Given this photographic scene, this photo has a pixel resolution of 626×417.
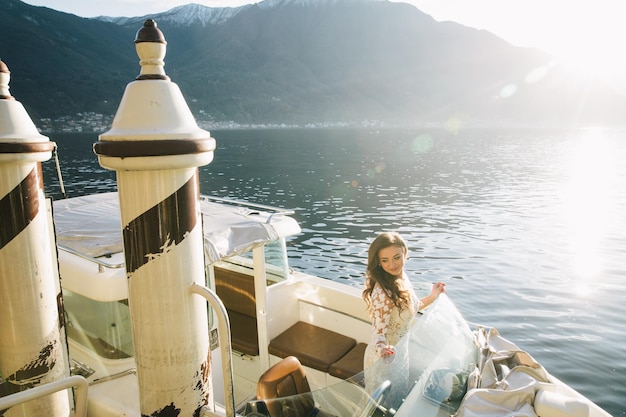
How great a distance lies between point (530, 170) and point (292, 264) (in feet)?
140

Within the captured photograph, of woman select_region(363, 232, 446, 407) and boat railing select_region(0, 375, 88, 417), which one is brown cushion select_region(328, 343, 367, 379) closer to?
woman select_region(363, 232, 446, 407)

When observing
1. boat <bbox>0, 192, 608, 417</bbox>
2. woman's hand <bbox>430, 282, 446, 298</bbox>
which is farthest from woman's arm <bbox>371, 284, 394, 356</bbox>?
woman's hand <bbox>430, 282, 446, 298</bbox>

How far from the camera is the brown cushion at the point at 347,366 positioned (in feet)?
19.1

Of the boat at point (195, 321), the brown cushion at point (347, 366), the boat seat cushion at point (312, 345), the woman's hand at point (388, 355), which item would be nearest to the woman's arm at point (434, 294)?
the boat at point (195, 321)

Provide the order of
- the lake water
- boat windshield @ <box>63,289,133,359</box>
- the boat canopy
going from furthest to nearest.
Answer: the lake water, the boat canopy, boat windshield @ <box>63,289,133,359</box>

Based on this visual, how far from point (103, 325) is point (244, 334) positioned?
2141 millimetres

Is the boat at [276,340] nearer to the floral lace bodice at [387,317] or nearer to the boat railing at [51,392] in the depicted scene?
the floral lace bodice at [387,317]

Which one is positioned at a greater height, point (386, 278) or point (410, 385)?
point (386, 278)

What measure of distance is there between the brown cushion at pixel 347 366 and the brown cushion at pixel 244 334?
116cm

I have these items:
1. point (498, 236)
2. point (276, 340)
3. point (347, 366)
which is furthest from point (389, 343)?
point (498, 236)

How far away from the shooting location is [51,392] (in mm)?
2471

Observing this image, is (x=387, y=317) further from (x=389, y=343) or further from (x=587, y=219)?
(x=587, y=219)

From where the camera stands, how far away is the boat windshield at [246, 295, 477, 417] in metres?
3.21

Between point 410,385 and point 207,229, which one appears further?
point 207,229
